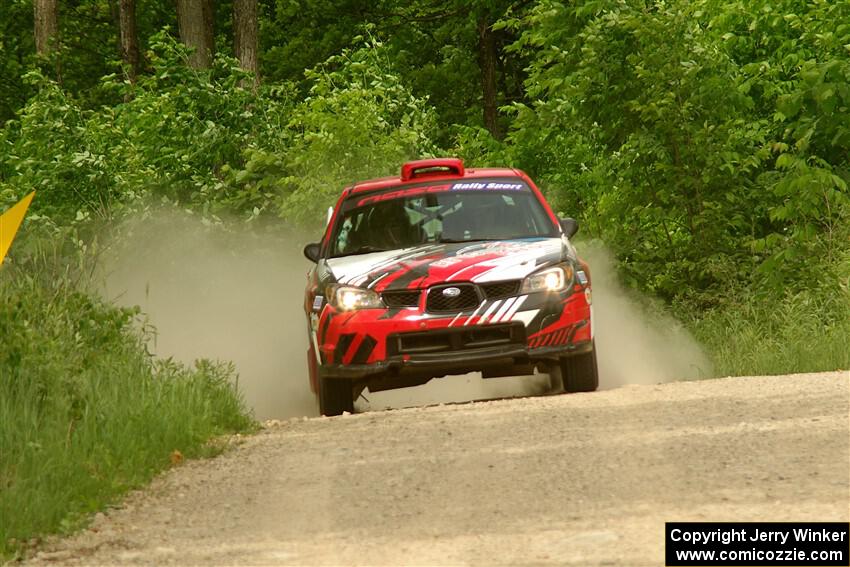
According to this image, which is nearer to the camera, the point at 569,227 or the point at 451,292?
the point at 451,292

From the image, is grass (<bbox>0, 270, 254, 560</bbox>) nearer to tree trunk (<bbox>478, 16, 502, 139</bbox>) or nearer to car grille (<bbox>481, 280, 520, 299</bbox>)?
car grille (<bbox>481, 280, 520, 299</bbox>)

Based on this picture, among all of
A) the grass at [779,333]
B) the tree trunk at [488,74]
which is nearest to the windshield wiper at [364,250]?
the grass at [779,333]

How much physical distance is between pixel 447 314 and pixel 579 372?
1.18 metres

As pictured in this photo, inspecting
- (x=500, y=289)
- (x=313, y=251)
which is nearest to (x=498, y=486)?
(x=500, y=289)

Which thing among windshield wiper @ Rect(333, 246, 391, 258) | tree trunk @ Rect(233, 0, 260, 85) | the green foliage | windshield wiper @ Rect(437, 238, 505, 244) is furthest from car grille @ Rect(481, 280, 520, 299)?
tree trunk @ Rect(233, 0, 260, 85)

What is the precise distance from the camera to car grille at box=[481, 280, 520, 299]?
11.0 meters

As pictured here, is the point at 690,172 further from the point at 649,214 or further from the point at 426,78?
the point at 426,78

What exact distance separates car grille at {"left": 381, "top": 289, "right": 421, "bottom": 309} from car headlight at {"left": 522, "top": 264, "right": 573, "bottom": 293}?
756 mm

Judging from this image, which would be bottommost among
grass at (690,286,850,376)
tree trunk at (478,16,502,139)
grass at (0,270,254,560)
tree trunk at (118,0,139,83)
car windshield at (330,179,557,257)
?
grass at (690,286,850,376)

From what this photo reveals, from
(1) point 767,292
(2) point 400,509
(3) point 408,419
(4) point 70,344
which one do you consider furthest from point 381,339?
(1) point 767,292

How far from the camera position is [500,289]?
11.0 meters

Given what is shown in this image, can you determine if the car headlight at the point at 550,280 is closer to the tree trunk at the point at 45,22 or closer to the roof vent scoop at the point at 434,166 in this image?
the roof vent scoop at the point at 434,166

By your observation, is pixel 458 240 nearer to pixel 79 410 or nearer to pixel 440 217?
pixel 440 217

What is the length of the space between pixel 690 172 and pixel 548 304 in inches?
228
